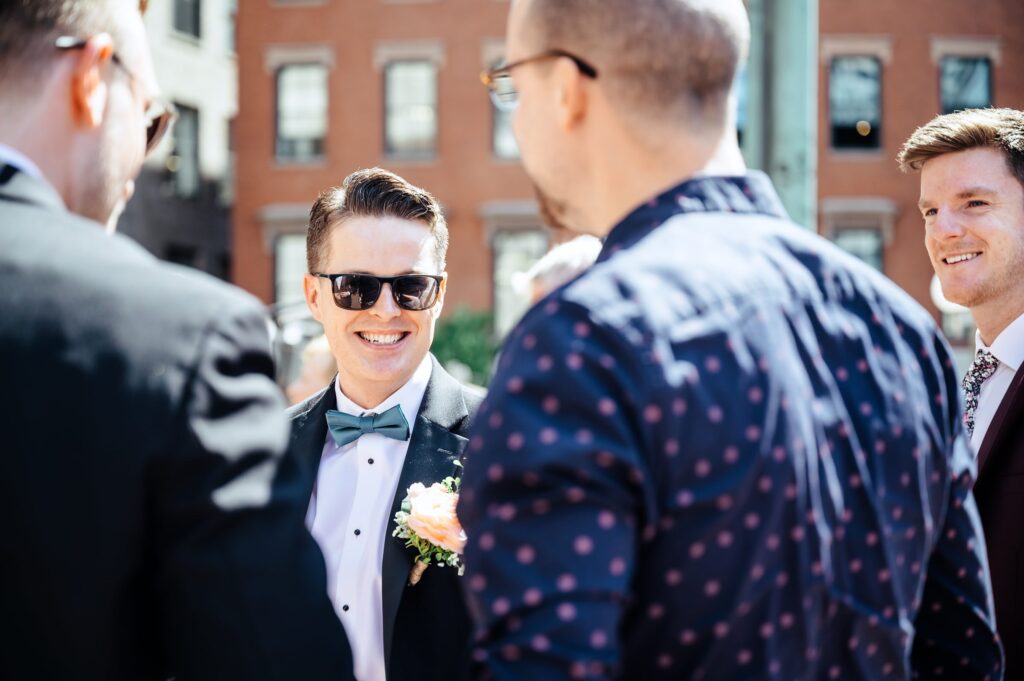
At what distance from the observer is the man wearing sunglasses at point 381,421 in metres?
2.85

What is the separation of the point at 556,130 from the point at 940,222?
2031mm

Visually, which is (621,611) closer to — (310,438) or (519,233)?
(310,438)

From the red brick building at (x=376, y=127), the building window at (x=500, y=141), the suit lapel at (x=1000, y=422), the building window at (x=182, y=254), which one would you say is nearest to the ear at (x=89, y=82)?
the suit lapel at (x=1000, y=422)

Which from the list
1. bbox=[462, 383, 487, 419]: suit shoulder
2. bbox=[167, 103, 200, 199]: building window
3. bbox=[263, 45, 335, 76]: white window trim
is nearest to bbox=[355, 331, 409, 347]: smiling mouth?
bbox=[462, 383, 487, 419]: suit shoulder

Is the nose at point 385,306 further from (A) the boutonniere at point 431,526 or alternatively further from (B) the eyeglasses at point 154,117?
(B) the eyeglasses at point 154,117

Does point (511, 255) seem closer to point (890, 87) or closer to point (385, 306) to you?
point (890, 87)

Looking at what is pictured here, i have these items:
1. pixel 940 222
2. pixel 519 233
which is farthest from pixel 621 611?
pixel 519 233

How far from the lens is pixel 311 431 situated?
3.32 meters

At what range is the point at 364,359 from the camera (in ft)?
11.2

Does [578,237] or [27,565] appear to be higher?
[578,237]

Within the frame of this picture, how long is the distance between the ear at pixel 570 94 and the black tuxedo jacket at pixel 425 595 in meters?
1.51

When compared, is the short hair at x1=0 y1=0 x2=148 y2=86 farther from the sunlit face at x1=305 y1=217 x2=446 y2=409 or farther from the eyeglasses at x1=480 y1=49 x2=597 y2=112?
the sunlit face at x1=305 y1=217 x2=446 y2=409

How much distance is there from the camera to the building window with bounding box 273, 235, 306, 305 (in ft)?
85.4

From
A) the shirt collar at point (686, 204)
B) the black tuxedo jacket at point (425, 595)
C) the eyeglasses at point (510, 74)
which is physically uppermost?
the eyeglasses at point (510, 74)
